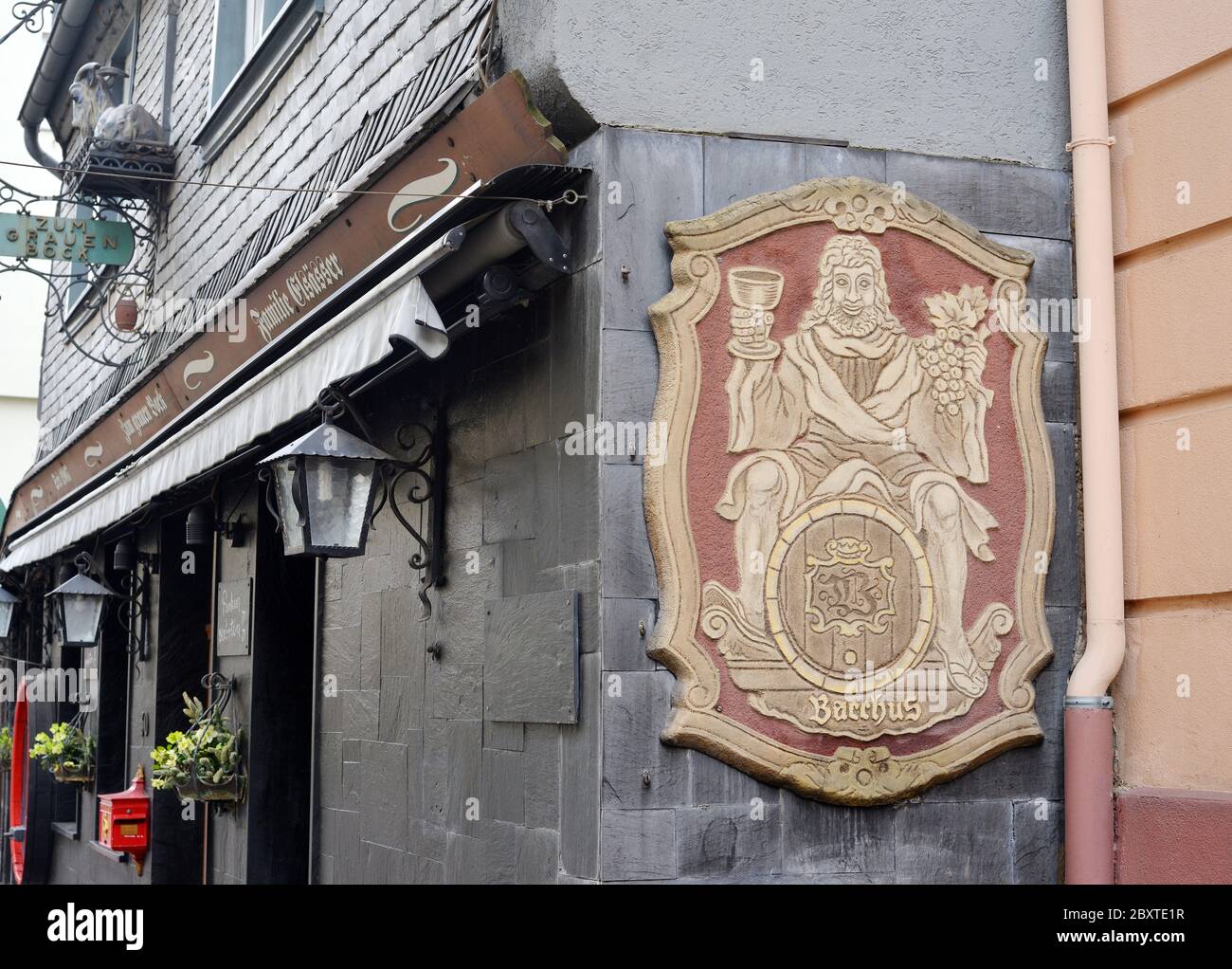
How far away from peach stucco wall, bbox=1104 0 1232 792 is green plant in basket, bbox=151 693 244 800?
17.3 feet

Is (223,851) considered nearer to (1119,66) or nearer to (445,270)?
(445,270)

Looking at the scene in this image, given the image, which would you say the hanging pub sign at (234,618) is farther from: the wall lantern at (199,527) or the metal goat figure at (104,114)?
the metal goat figure at (104,114)

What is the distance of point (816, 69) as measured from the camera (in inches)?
213

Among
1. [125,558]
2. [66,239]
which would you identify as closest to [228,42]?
[66,239]

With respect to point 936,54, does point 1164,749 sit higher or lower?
lower

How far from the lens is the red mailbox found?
10.4m

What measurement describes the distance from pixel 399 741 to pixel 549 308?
7.33ft

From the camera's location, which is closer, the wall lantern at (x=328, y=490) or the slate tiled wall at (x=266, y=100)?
the wall lantern at (x=328, y=490)

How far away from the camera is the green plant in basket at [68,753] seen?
12.7m

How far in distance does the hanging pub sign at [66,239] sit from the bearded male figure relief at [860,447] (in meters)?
9.08

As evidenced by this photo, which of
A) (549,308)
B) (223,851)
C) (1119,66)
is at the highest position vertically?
(1119,66)

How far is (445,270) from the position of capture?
5.28 meters

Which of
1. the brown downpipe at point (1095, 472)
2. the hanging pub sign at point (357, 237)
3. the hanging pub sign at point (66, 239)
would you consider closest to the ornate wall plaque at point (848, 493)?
the brown downpipe at point (1095, 472)
